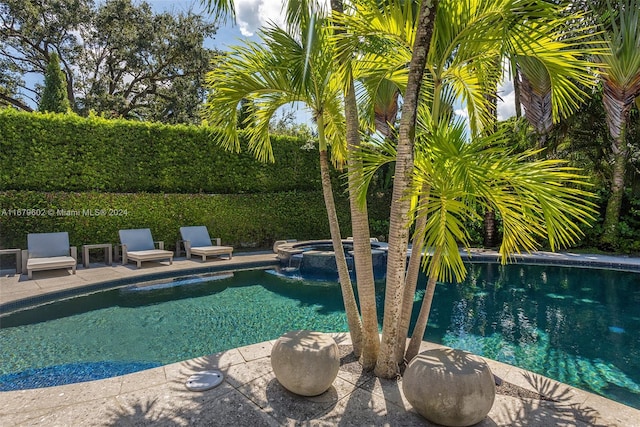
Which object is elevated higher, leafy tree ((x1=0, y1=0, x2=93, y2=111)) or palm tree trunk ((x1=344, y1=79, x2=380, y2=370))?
leafy tree ((x1=0, y1=0, x2=93, y2=111))

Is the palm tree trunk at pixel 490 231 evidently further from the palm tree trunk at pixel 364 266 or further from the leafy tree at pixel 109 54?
the leafy tree at pixel 109 54

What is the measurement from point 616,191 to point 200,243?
15.3m

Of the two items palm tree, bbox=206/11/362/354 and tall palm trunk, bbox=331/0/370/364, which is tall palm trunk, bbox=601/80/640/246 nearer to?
palm tree, bbox=206/11/362/354

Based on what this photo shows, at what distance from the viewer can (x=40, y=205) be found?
10.5m

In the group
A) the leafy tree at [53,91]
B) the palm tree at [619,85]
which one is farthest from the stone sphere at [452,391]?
the leafy tree at [53,91]

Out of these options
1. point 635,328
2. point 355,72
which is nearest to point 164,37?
point 355,72

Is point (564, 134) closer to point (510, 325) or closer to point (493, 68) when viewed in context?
point (510, 325)

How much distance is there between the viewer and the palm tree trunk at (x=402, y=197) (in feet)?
11.2

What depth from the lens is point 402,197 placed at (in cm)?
350

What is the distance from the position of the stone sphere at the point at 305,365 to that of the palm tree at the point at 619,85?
494 inches

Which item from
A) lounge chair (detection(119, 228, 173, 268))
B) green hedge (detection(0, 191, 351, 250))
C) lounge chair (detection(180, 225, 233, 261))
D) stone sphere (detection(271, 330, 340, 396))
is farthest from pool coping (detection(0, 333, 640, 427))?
green hedge (detection(0, 191, 351, 250))

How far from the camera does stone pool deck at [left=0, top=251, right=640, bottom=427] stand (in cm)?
312

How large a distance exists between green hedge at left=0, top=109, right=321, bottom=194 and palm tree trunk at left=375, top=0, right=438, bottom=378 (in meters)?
9.60

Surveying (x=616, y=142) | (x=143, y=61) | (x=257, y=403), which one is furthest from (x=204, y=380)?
(x=143, y=61)
